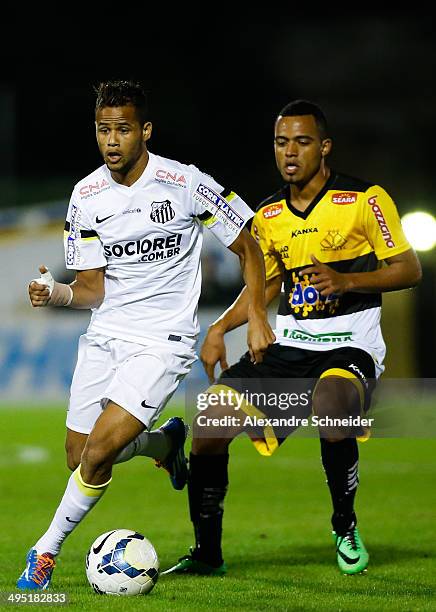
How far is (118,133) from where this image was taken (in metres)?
5.51

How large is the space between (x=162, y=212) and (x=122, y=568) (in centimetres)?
167

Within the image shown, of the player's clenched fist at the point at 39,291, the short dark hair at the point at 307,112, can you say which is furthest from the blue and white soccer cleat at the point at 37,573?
the short dark hair at the point at 307,112

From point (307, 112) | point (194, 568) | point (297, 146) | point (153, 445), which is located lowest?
point (194, 568)

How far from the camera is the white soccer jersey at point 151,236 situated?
5.64 metres

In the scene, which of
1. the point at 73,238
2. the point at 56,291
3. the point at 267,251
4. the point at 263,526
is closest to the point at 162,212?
the point at 73,238

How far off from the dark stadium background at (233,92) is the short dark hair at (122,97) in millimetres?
13168

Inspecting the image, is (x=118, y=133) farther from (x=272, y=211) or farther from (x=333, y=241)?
(x=333, y=241)

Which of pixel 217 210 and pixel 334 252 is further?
pixel 334 252

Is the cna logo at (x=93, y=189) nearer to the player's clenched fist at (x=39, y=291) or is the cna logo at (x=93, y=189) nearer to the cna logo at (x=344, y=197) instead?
the player's clenched fist at (x=39, y=291)

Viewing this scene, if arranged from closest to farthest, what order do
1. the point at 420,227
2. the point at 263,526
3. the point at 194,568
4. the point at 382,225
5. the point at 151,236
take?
the point at 151,236
the point at 194,568
the point at 382,225
the point at 263,526
the point at 420,227

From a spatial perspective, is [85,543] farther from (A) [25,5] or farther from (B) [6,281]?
(A) [25,5]

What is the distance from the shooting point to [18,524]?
7.84 m

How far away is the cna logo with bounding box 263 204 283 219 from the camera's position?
254 inches

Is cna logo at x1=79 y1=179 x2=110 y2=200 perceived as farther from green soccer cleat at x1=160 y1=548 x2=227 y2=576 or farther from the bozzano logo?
green soccer cleat at x1=160 y1=548 x2=227 y2=576
